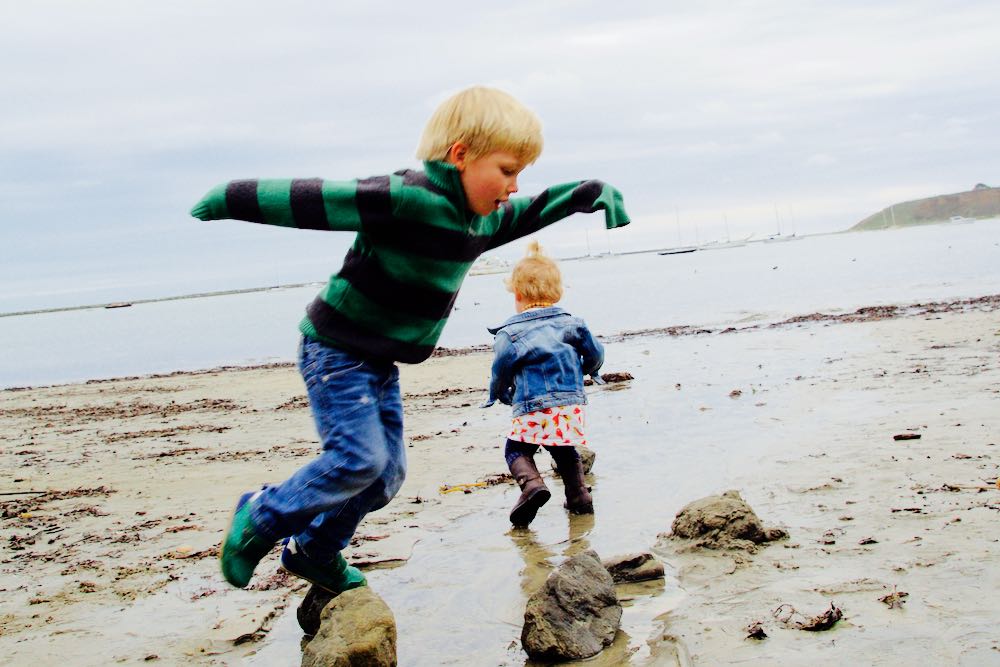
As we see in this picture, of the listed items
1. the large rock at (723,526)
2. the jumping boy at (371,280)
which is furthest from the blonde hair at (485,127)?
the large rock at (723,526)

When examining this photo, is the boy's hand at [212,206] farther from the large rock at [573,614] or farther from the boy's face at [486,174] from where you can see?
the large rock at [573,614]

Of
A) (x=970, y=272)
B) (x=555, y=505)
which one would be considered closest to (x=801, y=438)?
(x=555, y=505)

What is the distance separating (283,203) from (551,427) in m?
2.61

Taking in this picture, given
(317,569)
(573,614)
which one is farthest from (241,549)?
(573,614)

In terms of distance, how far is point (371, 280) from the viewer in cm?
313

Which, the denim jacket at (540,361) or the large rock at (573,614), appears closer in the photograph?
→ the large rock at (573,614)

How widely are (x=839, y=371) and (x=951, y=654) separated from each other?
7011 mm

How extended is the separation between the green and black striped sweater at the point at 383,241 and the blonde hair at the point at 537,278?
6.36 feet

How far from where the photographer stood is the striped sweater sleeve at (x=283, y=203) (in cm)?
290

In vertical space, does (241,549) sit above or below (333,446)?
below

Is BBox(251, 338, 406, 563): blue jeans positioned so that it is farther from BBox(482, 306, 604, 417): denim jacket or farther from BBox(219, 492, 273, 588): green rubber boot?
BBox(482, 306, 604, 417): denim jacket

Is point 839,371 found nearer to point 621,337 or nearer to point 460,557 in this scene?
point 460,557

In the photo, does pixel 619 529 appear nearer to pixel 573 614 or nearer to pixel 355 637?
pixel 573 614

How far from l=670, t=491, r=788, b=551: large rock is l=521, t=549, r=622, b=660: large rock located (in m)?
0.84
